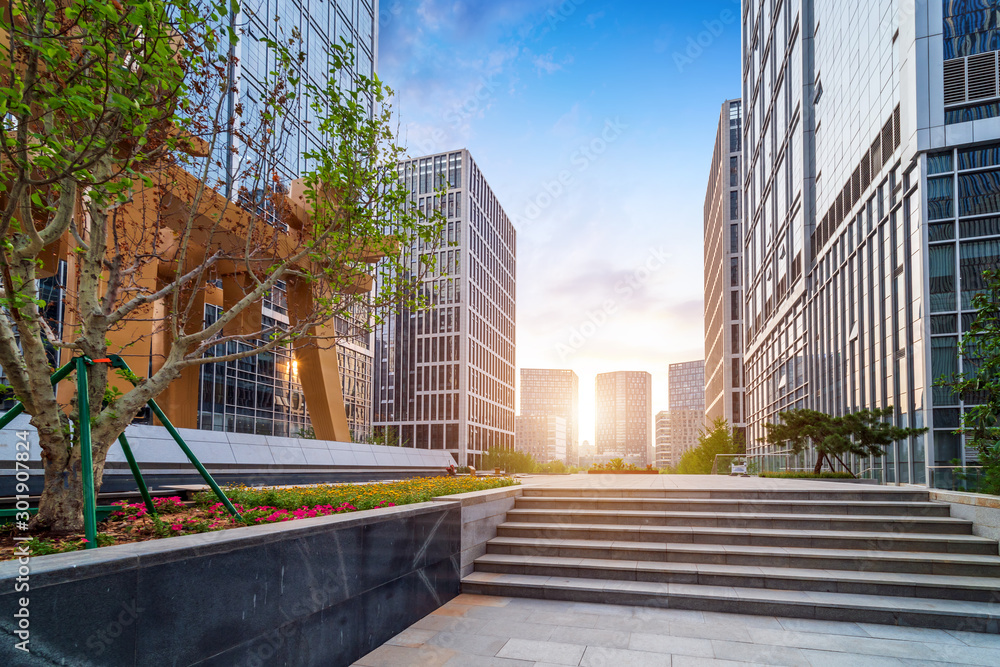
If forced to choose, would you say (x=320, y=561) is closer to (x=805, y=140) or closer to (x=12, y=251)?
(x=12, y=251)

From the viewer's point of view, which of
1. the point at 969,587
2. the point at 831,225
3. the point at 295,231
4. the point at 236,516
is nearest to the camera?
the point at 236,516

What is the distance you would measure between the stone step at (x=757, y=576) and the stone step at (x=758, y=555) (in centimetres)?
12

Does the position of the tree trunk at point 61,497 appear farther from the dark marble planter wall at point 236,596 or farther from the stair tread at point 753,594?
the stair tread at point 753,594

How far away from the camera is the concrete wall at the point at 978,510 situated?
805 cm

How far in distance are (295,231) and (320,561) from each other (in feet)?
53.1

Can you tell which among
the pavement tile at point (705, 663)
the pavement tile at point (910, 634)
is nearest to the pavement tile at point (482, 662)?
the pavement tile at point (705, 663)

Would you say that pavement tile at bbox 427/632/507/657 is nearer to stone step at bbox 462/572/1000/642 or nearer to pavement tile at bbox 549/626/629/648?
pavement tile at bbox 549/626/629/648

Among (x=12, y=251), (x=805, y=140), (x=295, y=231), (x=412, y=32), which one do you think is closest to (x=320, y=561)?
(x=12, y=251)

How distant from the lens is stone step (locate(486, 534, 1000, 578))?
7.64 metres

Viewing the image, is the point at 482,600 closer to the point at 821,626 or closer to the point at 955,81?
the point at 821,626

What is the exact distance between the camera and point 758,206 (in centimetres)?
5422

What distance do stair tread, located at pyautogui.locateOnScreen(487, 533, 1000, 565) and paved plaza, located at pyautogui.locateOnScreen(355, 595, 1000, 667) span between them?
1.39 metres

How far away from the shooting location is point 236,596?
419 cm

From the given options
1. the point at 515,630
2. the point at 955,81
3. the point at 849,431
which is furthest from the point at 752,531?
the point at 955,81
